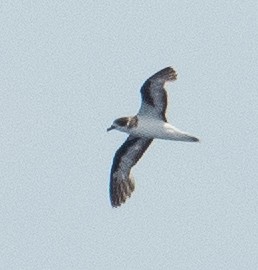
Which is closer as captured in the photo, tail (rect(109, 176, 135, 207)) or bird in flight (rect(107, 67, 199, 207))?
bird in flight (rect(107, 67, 199, 207))

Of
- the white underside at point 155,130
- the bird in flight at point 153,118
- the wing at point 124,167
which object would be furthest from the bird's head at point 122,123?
the wing at point 124,167

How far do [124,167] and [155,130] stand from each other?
2.98 metres

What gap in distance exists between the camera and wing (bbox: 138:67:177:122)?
26.6 m

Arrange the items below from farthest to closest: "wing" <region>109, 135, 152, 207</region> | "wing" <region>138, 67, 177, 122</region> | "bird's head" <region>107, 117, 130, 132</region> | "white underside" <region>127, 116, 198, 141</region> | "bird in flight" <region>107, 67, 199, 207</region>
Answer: "wing" <region>109, 135, 152, 207</region> → "bird's head" <region>107, 117, 130, 132</region> → "wing" <region>138, 67, 177, 122</region> → "bird in flight" <region>107, 67, 199, 207</region> → "white underside" <region>127, 116, 198, 141</region>

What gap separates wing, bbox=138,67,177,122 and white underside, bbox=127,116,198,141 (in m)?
0.25

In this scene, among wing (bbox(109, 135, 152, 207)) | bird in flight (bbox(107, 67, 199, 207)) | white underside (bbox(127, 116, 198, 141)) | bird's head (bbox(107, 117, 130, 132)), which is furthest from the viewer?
wing (bbox(109, 135, 152, 207))

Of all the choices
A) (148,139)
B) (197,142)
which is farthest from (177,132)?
(148,139)

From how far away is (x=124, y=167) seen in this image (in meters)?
29.2

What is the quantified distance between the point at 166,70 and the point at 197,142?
2.66 metres

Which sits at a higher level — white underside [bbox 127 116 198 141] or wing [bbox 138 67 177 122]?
wing [bbox 138 67 177 122]

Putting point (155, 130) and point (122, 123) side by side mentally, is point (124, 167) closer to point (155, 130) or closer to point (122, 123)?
point (122, 123)

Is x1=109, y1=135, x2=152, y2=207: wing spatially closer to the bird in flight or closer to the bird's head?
the bird in flight

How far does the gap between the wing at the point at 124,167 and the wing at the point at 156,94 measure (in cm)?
196

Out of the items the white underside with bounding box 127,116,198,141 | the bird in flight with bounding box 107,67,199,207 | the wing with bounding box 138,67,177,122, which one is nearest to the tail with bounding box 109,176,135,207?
the bird in flight with bounding box 107,67,199,207
